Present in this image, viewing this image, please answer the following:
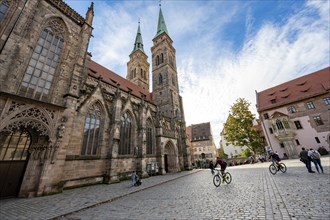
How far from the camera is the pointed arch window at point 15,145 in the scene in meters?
7.60

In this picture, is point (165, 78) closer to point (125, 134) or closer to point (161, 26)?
point (125, 134)

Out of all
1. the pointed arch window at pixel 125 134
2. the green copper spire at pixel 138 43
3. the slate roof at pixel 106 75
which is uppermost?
the green copper spire at pixel 138 43

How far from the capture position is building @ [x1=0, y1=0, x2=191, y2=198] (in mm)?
7754

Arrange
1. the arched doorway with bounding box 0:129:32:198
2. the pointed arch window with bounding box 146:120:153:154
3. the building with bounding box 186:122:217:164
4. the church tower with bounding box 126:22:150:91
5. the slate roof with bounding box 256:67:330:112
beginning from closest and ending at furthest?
the arched doorway with bounding box 0:129:32:198 → the pointed arch window with bounding box 146:120:153:154 → the slate roof with bounding box 256:67:330:112 → the church tower with bounding box 126:22:150:91 → the building with bounding box 186:122:217:164

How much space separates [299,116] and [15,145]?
36.7 metres

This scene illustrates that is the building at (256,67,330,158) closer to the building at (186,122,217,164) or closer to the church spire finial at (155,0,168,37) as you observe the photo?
the building at (186,122,217,164)

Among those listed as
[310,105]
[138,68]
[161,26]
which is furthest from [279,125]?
[161,26]

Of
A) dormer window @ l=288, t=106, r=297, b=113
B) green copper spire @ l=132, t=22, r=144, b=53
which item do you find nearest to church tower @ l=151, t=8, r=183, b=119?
green copper spire @ l=132, t=22, r=144, b=53

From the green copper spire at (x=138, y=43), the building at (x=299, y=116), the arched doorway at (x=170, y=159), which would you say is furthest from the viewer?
the green copper spire at (x=138, y=43)

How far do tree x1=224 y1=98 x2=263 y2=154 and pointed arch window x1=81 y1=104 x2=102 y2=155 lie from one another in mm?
24128

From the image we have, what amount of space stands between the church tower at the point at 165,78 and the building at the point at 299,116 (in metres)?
17.1

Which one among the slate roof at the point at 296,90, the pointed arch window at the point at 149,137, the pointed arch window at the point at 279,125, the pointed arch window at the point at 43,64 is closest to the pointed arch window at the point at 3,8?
the pointed arch window at the point at 43,64

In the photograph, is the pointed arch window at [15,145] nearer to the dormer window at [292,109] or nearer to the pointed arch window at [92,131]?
the pointed arch window at [92,131]

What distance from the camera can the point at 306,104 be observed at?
80.3 ft
